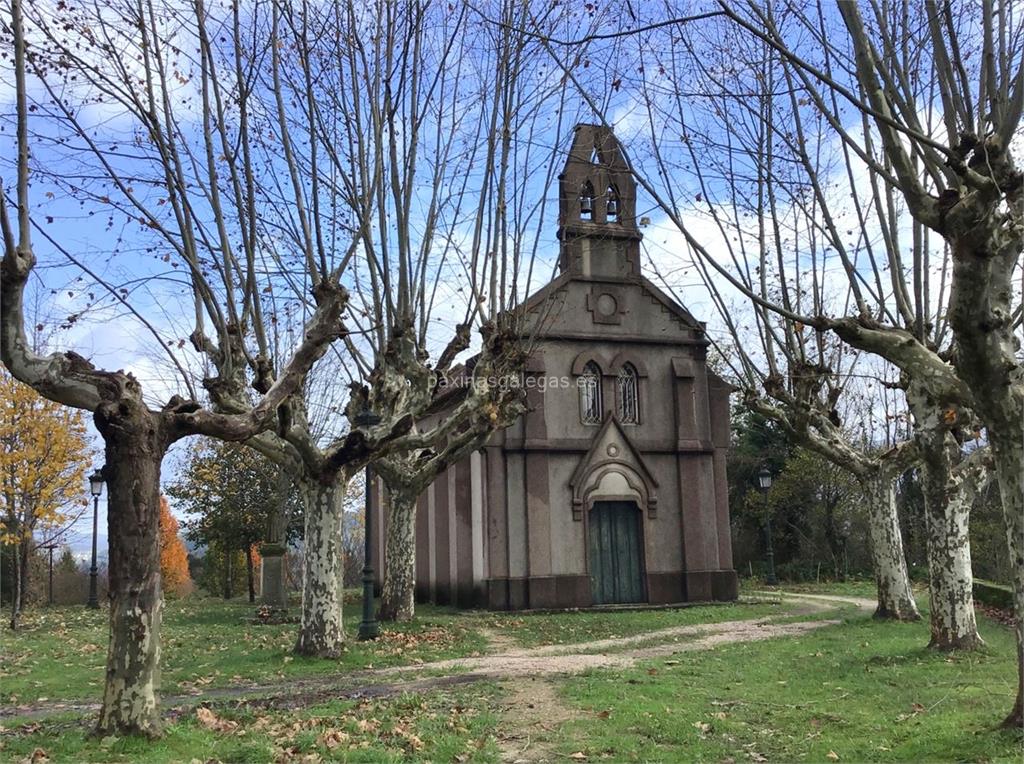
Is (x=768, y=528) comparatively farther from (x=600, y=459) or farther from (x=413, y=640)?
(x=413, y=640)

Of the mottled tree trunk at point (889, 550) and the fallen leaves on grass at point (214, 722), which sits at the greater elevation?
the mottled tree trunk at point (889, 550)

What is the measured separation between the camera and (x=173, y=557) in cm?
5516

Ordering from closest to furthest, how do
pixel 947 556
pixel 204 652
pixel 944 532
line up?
pixel 947 556
pixel 944 532
pixel 204 652

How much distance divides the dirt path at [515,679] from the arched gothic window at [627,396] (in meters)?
8.92

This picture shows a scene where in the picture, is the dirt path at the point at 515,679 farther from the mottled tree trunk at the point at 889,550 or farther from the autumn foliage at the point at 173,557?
the autumn foliage at the point at 173,557

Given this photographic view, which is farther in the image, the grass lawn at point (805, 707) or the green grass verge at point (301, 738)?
the grass lawn at point (805, 707)

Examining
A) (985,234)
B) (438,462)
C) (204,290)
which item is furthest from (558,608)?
(985,234)

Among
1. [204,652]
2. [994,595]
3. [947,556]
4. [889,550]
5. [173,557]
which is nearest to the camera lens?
[947,556]

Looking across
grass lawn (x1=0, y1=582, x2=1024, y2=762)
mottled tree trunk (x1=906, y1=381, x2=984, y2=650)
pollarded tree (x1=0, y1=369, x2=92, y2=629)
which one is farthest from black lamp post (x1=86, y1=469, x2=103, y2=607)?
mottled tree trunk (x1=906, y1=381, x2=984, y2=650)

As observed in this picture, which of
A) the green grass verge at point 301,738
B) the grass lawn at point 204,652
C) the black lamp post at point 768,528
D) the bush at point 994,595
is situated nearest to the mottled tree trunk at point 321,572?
the grass lawn at point 204,652

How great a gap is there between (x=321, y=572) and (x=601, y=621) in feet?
30.9

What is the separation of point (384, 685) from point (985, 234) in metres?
8.79

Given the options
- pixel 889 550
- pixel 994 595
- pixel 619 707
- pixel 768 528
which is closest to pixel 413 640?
pixel 619 707

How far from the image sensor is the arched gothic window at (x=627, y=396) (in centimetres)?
2667
